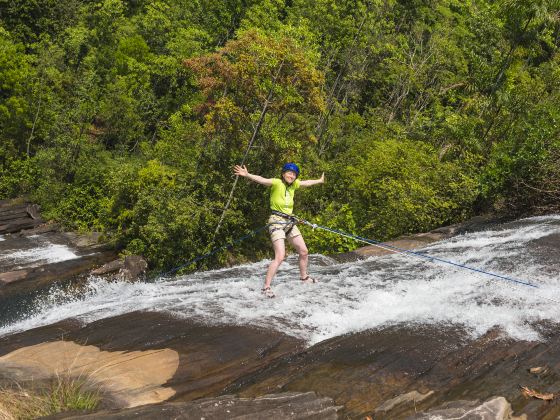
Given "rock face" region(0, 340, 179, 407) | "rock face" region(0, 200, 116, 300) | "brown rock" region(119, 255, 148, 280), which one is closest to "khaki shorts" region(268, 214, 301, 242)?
"rock face" region(0, 340, 179, 407)

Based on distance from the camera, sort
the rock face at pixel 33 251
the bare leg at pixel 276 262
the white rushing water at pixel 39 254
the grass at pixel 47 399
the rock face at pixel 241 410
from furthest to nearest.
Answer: the white rushing water at pixel 39 254 < the rock face at pixel 33 251 < the bare leg at pixel 276 262 < the grass at pixel 47 399 < the rock face at pixel 241 410

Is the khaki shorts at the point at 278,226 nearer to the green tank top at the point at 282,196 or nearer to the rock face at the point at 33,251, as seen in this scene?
the green tank top at the point at 282,196

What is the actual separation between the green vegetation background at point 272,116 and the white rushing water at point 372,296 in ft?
19.6

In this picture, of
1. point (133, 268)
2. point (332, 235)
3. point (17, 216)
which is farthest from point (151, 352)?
point (17, 216)

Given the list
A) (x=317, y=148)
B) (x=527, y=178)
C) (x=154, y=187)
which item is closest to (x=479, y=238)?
(x=527, y=178)

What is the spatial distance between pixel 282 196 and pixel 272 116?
1221cm

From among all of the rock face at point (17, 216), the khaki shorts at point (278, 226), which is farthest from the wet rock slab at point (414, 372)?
the rock face at point (17, 216)

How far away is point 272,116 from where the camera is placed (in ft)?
69.4

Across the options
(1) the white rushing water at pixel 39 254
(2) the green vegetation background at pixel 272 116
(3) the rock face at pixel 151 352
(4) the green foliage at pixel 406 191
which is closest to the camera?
(3) the rock face at pixel 151 352

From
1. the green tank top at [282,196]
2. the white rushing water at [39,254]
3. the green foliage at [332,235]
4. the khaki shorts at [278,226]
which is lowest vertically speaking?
the white rushing water at [39,254]

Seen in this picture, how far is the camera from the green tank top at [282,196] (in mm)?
9398

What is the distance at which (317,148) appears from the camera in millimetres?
31703

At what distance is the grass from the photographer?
5016 mm

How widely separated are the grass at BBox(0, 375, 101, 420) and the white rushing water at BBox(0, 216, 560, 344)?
2.50m
